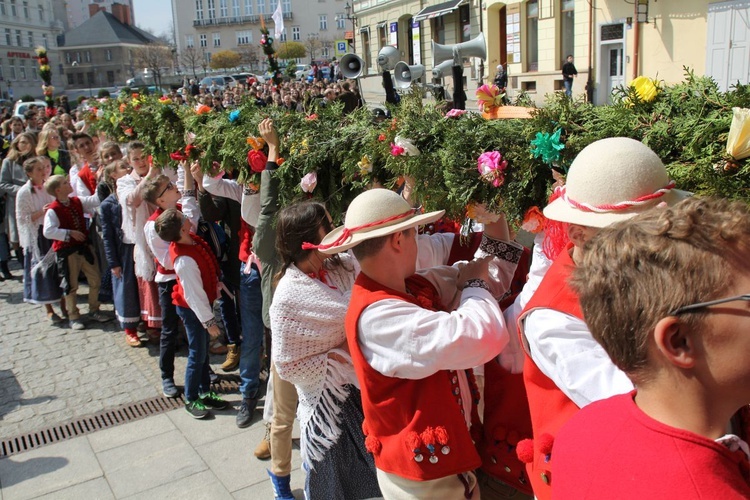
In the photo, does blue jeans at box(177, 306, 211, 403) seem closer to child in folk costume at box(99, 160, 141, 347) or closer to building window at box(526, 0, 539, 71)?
child in folk costume at box(99, 160, 141, 347)

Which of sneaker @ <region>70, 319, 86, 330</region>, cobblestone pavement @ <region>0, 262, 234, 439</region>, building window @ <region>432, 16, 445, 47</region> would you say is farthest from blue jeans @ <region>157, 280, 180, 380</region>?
building window @ <region>432, 16, 445, 47</region>

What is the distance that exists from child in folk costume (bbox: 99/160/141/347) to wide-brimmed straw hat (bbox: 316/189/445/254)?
4.55 metres

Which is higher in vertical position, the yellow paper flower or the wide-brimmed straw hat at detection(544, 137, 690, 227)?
the yellow paper flower

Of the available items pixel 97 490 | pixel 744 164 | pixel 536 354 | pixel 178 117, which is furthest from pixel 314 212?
pixel 178 117

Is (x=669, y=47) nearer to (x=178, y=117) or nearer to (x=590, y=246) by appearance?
(x=178, y=117)

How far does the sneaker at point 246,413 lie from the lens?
467cm

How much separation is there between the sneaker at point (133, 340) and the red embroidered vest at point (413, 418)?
4698 mm

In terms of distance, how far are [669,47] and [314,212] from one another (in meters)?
17.3

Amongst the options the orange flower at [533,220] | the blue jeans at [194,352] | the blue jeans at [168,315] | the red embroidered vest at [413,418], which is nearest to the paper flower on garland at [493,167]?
the orange flower at [533,220]

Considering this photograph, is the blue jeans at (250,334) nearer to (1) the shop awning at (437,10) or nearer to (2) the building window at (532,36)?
(2) the building window at (532,36)

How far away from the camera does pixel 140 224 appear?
5.78 meters

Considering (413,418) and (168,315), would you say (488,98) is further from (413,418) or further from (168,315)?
(168,315)

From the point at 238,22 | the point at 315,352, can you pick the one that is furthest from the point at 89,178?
the point at 238,22

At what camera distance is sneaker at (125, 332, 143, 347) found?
20.9 feet
